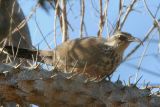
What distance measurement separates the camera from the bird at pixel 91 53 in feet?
9.29

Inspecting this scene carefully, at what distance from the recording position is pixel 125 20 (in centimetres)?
300

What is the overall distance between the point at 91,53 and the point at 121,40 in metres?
0.36

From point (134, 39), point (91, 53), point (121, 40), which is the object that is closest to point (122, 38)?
point (121, 40)

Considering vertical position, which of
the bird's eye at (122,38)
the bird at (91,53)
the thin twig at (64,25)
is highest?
the thin twig at (64,25)

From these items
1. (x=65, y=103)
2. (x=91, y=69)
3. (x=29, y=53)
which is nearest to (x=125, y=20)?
(x=91, y=69)

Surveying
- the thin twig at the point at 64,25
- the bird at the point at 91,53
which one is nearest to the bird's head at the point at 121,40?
the bird at the point at 91,53

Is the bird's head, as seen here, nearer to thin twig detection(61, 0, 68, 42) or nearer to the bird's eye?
the bird's eye

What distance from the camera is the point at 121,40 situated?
322 centimetres

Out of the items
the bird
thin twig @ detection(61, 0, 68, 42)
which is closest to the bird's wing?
the bird

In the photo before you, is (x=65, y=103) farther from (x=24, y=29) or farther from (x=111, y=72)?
(x=24, y=29)

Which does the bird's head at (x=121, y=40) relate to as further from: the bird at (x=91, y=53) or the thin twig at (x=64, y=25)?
the thin twig at (x=64, y=25)

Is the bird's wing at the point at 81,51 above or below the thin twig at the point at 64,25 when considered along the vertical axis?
below

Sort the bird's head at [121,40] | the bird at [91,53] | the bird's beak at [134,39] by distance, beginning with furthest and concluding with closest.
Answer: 1. the bird's head at [121,40]
2. the bird's beak at [134,39]
3. the bird at [91,53]

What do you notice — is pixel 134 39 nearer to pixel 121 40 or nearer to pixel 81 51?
pixel 121 40
